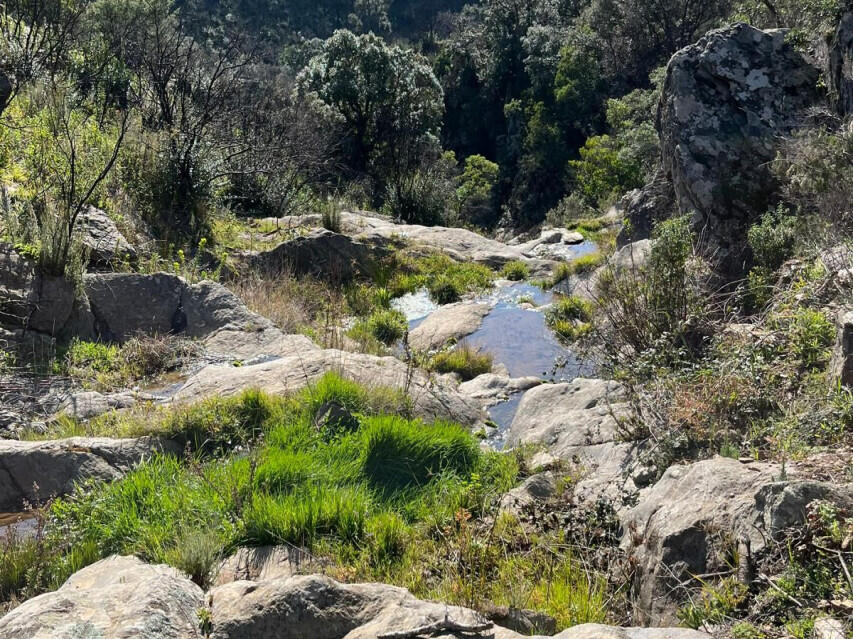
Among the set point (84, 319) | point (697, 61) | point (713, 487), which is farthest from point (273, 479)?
point (697, 61)

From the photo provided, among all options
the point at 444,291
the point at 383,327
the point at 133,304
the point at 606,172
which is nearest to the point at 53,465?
the point at 133,304

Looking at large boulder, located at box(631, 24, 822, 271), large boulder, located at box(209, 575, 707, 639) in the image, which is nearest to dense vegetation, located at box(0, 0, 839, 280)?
large boulder, located at box(631, 24, 822, 271)

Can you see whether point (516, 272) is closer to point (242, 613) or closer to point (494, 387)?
point (494, 387)

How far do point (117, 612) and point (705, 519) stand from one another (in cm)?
239

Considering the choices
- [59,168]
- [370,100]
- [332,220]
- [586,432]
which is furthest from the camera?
[370,100]

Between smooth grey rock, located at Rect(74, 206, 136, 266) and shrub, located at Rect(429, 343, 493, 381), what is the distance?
12.4 feet

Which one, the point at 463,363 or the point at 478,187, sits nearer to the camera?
the point at 463,363

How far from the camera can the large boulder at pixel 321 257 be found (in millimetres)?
10523

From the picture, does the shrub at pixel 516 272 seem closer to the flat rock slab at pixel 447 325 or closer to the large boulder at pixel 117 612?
the flat rock slab at pixel 447 325

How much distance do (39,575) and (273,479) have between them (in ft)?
4.09

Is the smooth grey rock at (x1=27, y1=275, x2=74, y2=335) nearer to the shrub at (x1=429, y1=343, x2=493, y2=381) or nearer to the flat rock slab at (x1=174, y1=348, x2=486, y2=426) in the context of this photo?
the flat rock slab at (x1=174, y1=348, x2=486, y2=426)

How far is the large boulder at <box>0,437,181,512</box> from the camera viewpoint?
172 inches

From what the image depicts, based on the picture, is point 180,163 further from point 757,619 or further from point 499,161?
point 499,161

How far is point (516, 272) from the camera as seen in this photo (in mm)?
12828
